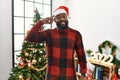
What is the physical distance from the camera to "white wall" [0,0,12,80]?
9.80 feet

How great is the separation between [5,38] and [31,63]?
2.25 feet

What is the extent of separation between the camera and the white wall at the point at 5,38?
2.99 m

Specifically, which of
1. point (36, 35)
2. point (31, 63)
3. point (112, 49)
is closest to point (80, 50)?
point (36, 35)

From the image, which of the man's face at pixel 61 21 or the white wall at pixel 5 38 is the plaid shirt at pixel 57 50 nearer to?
the man's face at pixel 61 21

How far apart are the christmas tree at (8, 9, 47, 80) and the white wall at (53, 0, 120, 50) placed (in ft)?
3.29

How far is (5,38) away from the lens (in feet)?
9.96

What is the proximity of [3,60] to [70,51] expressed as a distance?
5.60 ft

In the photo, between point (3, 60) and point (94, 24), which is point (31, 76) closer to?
point (3, 60)

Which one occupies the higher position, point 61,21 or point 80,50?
point 61,21

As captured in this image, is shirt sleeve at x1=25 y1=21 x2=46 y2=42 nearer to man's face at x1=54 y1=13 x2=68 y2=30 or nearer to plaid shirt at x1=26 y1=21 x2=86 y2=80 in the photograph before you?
plaid shirt at x1=26 y1=21 x2=86 y2=80

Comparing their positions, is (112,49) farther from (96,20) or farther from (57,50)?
(57,50)

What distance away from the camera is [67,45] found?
164 centimetres

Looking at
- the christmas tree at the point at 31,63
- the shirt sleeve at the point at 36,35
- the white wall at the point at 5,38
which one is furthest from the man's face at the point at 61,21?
the white wall at the point at 5,38

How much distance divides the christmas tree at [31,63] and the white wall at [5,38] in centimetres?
38
